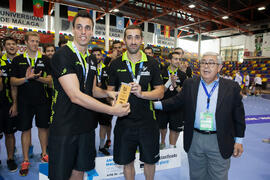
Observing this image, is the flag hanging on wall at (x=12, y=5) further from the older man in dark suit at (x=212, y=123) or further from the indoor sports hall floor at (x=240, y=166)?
the older man in dark suit at (x=212, y=123)

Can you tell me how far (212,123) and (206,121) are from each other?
0.06 m

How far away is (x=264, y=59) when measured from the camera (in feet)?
58.9

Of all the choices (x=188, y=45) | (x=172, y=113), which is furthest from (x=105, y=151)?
(x=188, y=45)

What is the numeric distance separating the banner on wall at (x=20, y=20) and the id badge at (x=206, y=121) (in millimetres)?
12524

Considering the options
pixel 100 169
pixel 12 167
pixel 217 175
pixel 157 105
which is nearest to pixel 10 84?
pixel 12 167

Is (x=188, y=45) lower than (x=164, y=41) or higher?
higher

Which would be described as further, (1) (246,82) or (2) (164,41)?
(2) (164,41)

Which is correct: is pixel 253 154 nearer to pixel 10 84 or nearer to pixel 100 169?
pixel 100 169

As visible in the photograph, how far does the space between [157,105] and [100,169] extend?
1.32 m

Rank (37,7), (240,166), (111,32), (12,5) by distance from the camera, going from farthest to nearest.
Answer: (111,32) → (37,7) → (12,5) → (240,166)

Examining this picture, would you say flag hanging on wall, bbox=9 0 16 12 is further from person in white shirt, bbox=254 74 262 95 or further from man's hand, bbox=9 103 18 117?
person in white shirt, bbox=254 74 262 95

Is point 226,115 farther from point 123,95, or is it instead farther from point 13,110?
point 13,110

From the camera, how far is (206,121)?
1.80 m

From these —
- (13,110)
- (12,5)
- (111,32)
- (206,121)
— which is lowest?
(13,110)
